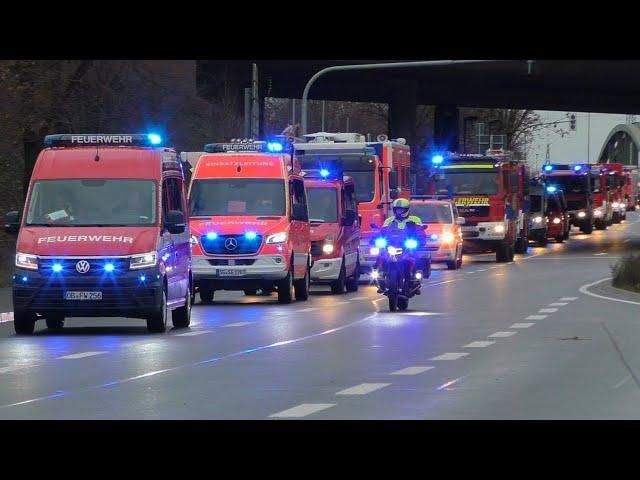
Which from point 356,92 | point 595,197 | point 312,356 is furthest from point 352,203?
point 595,197

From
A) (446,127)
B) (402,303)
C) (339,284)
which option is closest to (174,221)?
(402,303)

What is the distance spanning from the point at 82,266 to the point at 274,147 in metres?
10.0

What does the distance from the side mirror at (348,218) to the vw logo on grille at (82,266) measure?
39.9 ft

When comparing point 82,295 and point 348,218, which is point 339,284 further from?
point 82,295

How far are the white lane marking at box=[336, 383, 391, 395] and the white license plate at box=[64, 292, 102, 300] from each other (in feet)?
22.7

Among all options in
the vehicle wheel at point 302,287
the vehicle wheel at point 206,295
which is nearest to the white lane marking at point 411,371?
the vehicle wheel at point 206,295

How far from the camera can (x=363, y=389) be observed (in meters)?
15.6

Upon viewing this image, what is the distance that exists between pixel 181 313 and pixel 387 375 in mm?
8155

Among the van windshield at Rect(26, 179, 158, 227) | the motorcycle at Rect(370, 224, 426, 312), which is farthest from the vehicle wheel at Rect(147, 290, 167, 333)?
the motorcycle at Rect(370, 224, 426, 312)

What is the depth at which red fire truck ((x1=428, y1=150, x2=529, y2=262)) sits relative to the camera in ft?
166

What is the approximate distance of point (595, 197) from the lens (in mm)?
85188

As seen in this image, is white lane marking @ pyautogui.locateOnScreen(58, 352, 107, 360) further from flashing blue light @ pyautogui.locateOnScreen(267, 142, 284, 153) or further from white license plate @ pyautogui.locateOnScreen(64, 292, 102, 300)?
flashing blue light @ pyautogui.locateOnScreen(267, 142, 284, 153)
